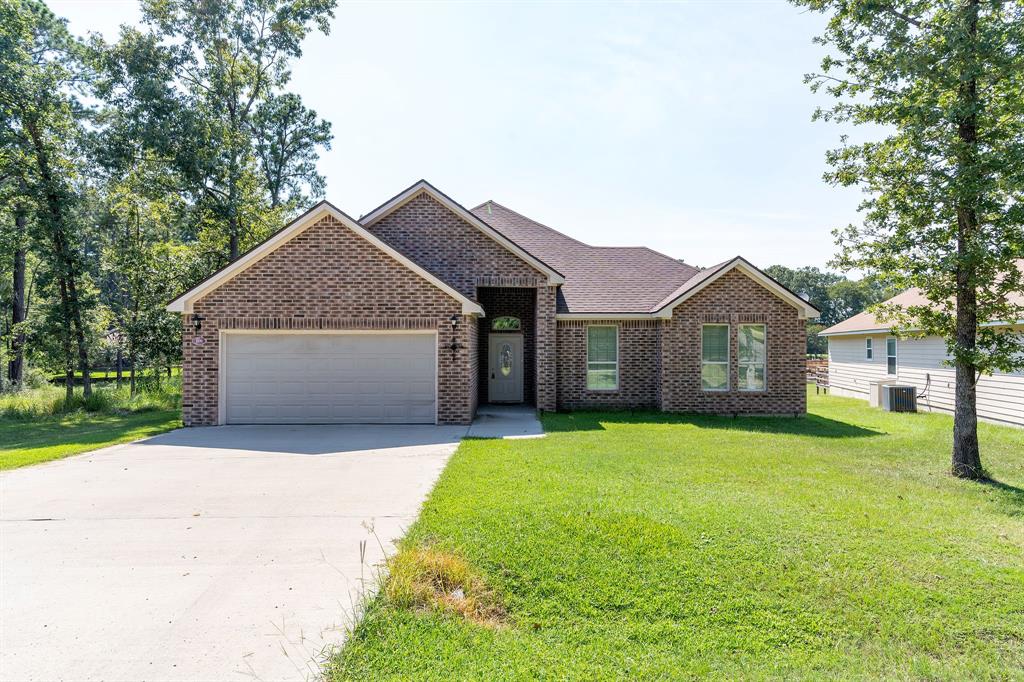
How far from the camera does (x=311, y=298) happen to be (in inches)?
476

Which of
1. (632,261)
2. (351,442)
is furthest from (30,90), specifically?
(632,261)

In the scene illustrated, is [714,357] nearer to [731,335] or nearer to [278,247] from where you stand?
[731,335]

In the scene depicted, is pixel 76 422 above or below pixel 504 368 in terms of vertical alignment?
below

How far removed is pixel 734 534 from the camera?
203 inches

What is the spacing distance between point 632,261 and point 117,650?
17.1 meters

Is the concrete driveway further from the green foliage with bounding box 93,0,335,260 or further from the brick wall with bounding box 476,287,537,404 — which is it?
the green foliage with bounding box 93,0,335,260

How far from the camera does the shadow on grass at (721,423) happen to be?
473 inches

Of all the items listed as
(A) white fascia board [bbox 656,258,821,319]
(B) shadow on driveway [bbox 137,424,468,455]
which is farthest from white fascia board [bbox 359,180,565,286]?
(B) shadow on driveway [bbox 137,424,468,455]

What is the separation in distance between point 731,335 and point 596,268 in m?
5.02

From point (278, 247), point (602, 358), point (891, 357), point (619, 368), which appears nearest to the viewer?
point (278, 247)

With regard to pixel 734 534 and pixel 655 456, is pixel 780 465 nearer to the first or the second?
pixel 655 456

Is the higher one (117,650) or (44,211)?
(44,211)

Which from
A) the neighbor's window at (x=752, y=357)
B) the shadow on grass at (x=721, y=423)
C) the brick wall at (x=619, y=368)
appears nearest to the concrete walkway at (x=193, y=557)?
the shadow on grass at (x=721, y=423)

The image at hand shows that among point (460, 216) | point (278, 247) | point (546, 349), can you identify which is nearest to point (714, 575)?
point (546, 349)
